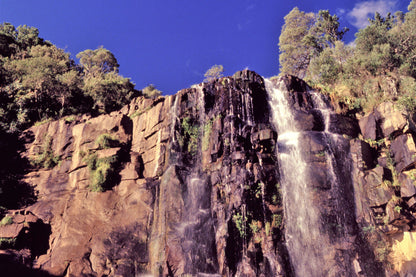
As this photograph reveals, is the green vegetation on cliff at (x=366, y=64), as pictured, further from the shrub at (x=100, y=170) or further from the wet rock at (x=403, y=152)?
the shrub at (x=100, y=170)

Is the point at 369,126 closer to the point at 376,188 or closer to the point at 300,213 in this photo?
the point at 376,188

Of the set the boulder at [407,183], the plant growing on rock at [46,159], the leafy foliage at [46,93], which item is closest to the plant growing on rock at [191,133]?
the plant growing on rock at [46,159]

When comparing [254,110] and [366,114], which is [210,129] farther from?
[366,114]

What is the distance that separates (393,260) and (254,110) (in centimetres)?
1097

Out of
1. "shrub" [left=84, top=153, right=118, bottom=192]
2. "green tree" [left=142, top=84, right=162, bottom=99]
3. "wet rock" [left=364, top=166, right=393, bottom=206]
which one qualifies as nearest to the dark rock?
"wet rock" [left=364, top=166, right=393, bottom=206]

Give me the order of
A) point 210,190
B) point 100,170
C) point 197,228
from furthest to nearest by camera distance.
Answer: point 100,170 → point 210,190 → point 197,228

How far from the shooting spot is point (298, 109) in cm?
1888

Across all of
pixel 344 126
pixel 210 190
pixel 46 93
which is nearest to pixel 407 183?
pixel 344 126

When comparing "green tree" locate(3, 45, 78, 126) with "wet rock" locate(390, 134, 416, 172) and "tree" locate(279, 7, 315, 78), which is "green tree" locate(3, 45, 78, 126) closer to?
"wet rock" locate(390, 134, 416, 172)

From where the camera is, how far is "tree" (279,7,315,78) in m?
34.7

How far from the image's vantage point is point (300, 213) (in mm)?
15344

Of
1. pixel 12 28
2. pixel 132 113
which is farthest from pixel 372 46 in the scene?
pixel 12 28

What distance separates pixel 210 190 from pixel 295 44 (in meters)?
26.8

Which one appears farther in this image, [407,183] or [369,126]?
[369,126]
